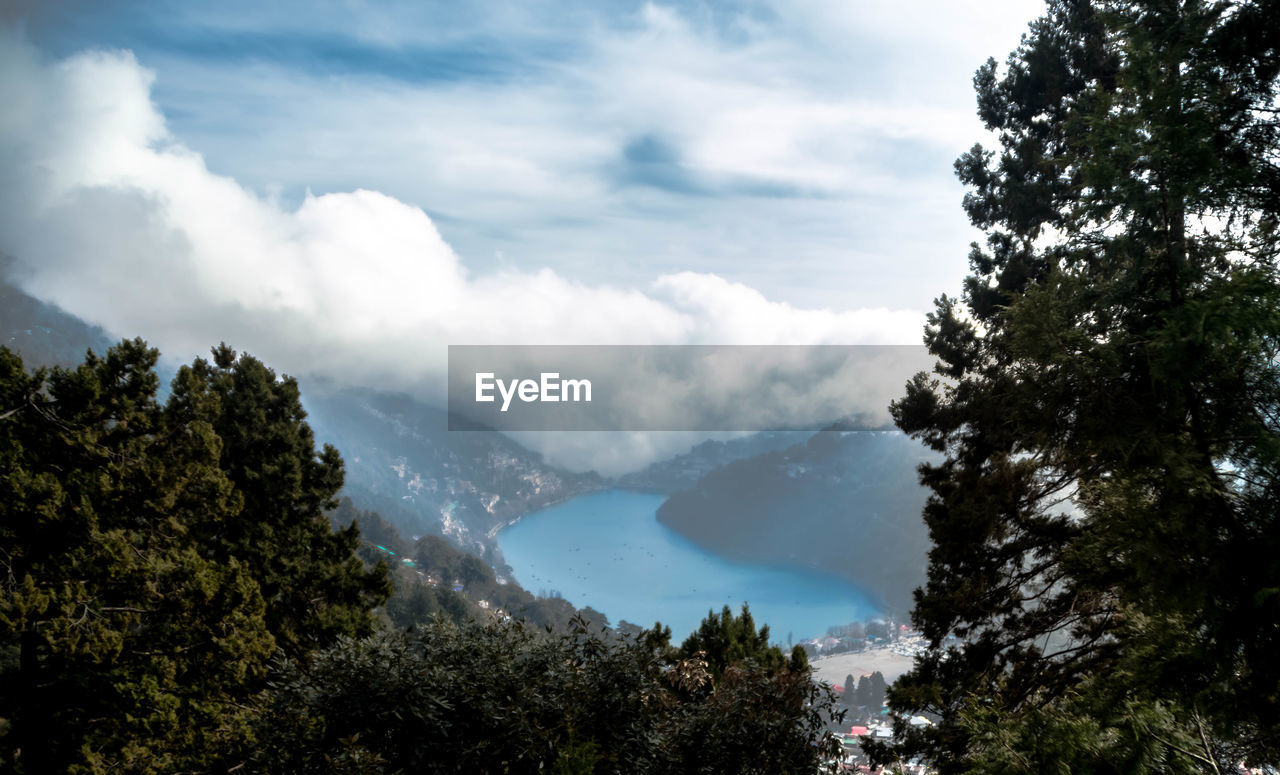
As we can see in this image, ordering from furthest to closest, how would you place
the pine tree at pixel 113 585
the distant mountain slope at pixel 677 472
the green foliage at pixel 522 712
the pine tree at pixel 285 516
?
the distant mountain slope at pixel 677 472 < the pine tree at pixel 285 516 < the pine tree at pixel 113 585 < the green foliage at pixel 522 712

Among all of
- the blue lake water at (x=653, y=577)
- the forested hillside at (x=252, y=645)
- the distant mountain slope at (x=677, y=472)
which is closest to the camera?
the forested hillside at (x=252, y=645)

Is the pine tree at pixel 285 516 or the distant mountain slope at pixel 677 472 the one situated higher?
the distant mountain slope at pixel 677 472

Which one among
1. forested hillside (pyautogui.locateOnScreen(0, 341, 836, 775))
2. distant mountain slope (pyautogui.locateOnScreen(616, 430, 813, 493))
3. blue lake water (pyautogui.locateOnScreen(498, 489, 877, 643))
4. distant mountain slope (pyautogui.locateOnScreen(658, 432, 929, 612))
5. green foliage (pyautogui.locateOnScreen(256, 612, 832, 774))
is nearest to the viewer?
green foliage (pyautogui.locateOnScreen(256, 612, 832, 774))

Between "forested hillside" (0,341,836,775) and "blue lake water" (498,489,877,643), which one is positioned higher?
"forested hillside" (0,341,836,775)

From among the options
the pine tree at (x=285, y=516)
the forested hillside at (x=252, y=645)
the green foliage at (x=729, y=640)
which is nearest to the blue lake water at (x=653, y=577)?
the green foliage at (x=729, y=640)

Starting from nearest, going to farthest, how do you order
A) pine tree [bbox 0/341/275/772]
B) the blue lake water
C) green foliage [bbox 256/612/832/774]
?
1. green foliage [bbox 256/612/832/774]
2. pine tree [bbox 0/341/275/772]
3. the blue lake water

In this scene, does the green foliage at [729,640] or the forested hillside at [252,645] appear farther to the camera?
the green foliage at [729,640]

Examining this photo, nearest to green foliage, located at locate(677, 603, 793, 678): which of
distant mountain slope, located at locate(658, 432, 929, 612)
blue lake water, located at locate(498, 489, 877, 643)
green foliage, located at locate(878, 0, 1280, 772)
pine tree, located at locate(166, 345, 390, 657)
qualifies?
pine tree, located at locate(166, 345, 390, 657)

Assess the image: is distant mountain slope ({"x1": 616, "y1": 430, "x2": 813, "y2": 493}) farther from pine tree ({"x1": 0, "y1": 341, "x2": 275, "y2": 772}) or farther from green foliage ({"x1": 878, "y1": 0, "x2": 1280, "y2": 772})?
green foliage ({"x1": 878, "y1": 0, "x2": 1280, "y2": 772})

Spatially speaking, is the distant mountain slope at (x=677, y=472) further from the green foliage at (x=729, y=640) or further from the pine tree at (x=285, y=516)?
the pine tree at (x=285, y=516)
